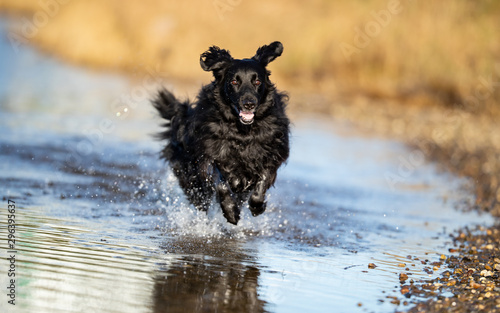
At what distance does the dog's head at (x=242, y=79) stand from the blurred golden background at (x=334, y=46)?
11.7m

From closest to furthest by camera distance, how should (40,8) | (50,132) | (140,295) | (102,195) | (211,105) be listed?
(140,295), (211,105), (102,195), (50,132), (40,8)

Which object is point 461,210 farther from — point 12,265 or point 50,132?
point 50,132

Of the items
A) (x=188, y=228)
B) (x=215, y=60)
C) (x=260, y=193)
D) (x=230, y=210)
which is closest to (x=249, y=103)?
(x=215, y=60)

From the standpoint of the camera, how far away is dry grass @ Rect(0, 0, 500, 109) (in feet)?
69.3

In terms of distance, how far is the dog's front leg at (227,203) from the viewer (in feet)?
22.5

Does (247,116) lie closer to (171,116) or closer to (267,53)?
(267,53)

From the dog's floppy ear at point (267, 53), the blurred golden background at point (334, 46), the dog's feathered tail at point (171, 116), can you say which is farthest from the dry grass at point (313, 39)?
the dog's floppy ear at point (267, 53)

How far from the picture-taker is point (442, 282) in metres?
5.54

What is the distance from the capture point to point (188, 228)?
7000mm

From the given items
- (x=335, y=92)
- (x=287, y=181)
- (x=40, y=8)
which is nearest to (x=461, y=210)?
(x=287, y=181)

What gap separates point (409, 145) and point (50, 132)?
7.96 m

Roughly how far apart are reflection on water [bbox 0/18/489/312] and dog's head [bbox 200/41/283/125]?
129 cm

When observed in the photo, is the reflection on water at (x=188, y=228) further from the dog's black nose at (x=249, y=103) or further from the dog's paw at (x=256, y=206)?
the dog's black nose at (x=249, y=103)

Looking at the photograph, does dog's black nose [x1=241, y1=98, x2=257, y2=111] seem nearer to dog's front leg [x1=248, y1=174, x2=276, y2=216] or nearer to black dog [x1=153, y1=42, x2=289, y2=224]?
black dog [x1=153, y1=42, x2=289, y2=224]
